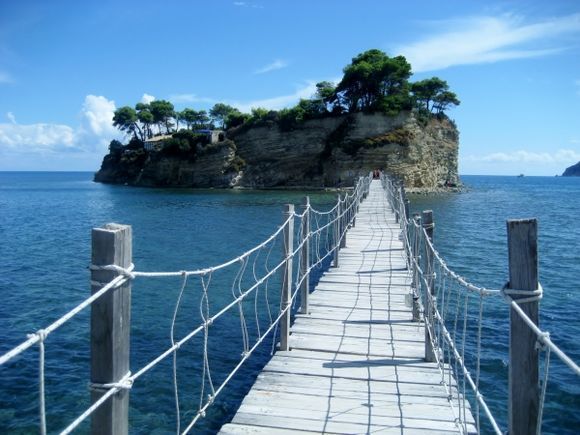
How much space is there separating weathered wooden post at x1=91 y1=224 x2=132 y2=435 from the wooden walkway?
2014mm

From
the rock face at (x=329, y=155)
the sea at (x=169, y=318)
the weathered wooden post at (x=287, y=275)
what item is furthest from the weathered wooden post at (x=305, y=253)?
the rock face at (x=329, y=155)

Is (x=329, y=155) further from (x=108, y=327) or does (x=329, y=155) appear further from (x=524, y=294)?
(x=108, y=327)

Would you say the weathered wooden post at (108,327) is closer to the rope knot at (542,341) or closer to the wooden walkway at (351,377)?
the rope knot at (542,341)

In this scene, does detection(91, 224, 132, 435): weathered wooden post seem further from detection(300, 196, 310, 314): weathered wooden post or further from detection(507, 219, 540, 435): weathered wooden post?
detection(300, 196, 310, 314): weathered wooden post

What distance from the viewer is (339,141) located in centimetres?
5841

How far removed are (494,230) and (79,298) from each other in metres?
21.5

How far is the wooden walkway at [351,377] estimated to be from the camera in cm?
421

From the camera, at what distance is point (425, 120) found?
191 ft

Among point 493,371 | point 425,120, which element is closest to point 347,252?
point 493,371

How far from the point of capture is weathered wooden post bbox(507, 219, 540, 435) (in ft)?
7.84

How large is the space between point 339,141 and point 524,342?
5693cm

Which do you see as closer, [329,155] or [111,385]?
[111,385]

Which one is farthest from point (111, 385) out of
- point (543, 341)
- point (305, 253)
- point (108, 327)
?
point (305, 253)

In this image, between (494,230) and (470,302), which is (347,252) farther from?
(494,230)
